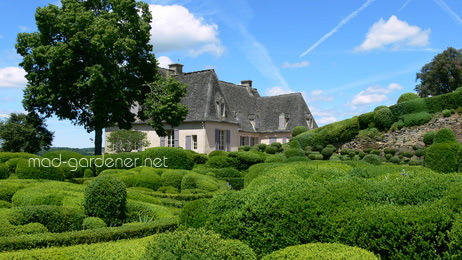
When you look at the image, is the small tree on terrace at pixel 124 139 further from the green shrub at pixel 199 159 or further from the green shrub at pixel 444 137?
the green shrub at pixel 444 137

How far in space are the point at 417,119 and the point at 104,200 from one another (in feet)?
92.9

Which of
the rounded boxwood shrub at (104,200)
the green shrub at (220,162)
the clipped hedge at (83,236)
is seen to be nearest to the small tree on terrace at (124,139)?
Result: the green shrub at (220,162)

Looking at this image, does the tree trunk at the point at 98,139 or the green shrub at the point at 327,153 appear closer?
the tree trunk at the point at 98,139

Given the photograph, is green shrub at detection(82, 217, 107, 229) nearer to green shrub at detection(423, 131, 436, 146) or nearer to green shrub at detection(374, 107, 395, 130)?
green shrub at detection(423, 131, 436, 146)

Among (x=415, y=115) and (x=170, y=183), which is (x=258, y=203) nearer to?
(x=170, y=183)

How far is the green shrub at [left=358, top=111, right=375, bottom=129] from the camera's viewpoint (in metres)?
33.4

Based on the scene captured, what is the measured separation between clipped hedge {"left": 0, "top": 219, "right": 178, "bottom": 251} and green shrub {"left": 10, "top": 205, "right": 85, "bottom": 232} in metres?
0.88

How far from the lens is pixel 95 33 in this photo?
25.3 metres

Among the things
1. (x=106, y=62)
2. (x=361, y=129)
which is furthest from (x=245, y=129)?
(x=106, y=62)

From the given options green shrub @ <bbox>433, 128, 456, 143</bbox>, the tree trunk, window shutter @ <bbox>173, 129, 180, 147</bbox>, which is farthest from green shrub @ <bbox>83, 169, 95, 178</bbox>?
window shutter @ <bbox>173, 129, 180, 147</bbox>

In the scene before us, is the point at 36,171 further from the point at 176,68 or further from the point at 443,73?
the point at 443,73

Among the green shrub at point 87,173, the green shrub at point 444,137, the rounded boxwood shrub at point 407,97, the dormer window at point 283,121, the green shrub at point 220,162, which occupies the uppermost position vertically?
the rounded boxwood shrub at point 407,97

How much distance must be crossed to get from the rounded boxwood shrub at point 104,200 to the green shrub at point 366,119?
2837 centimetres

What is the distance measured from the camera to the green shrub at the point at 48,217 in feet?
25.0
